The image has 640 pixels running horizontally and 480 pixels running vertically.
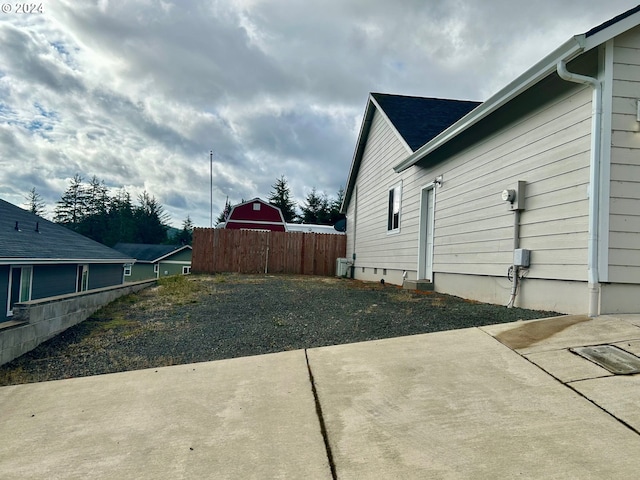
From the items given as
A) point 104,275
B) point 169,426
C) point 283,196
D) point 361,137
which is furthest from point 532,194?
point 283,196

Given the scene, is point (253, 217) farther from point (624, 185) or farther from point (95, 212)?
point (95, 212)

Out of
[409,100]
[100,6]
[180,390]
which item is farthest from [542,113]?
[100,6]

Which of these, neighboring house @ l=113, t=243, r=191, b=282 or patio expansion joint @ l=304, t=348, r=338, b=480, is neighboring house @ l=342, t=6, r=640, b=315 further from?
neighboring house @ l=113, t=243, r=191, b=282

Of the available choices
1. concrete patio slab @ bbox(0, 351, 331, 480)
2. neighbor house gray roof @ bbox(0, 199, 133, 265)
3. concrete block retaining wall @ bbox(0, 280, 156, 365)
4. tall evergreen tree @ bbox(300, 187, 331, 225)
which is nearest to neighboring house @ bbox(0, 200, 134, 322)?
neighbor house gray roof @ bbox(0, 199, 133, 265)

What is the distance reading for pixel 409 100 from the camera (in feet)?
39.7

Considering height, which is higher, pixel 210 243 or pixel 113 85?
pixel 113 85

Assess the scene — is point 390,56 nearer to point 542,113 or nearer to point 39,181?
point 542,113

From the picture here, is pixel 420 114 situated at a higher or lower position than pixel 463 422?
higher

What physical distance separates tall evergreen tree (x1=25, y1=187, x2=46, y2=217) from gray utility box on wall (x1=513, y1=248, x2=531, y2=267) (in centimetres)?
6197

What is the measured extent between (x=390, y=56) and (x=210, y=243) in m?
9.98

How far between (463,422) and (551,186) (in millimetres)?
3868

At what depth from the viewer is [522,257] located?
5309 mm

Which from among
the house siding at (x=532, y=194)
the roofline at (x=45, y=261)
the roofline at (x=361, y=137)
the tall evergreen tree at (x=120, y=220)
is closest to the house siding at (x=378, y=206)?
the roofline at (x=361, y=137)
